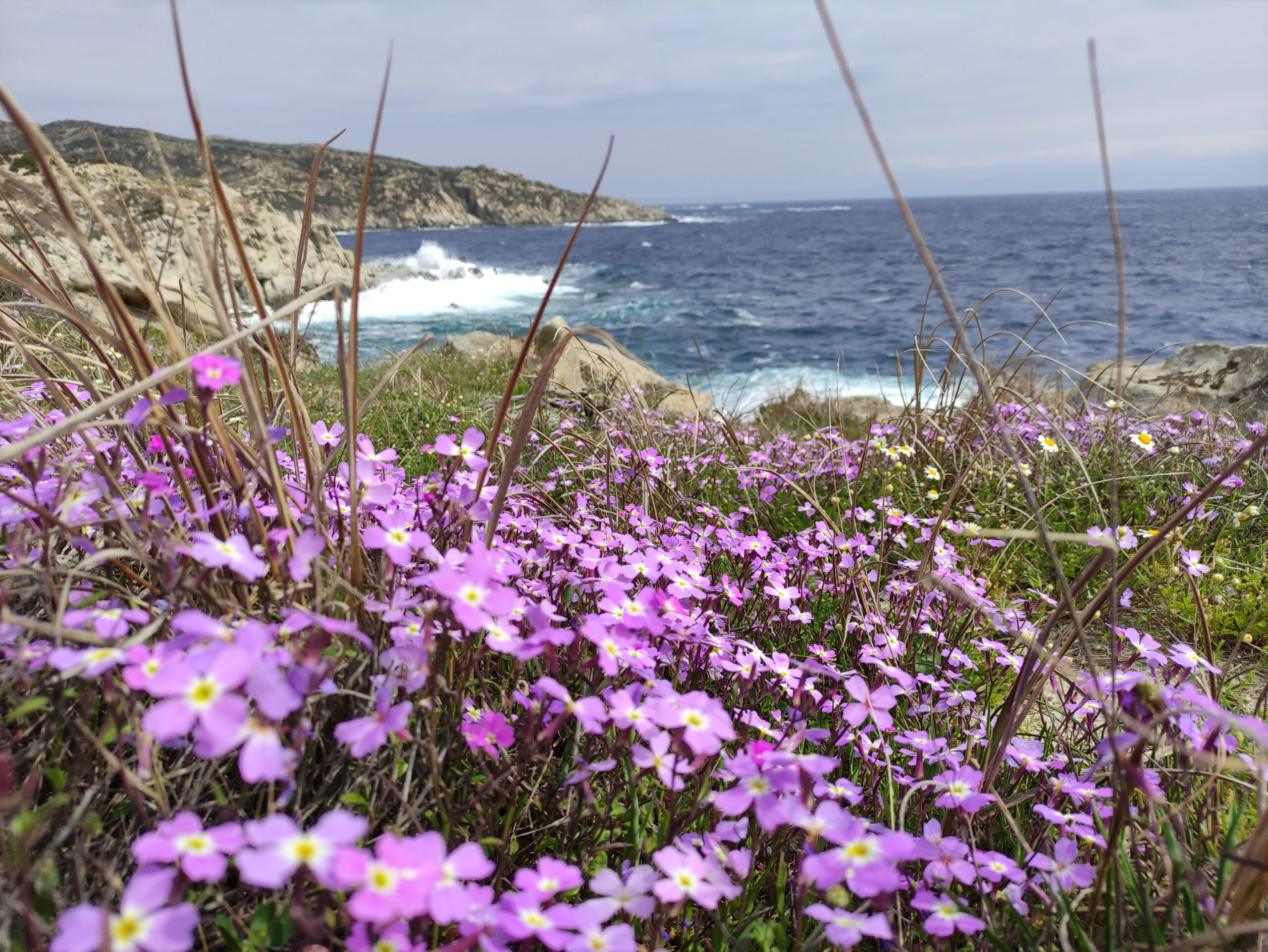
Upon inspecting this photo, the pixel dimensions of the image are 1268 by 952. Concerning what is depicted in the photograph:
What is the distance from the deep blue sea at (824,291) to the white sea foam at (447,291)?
0.59ft

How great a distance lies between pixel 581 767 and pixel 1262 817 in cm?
94

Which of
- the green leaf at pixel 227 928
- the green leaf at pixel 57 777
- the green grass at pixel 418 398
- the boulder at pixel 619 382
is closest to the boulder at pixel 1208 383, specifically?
the boulder at pixel 619 382

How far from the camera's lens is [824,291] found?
3478 centimetres

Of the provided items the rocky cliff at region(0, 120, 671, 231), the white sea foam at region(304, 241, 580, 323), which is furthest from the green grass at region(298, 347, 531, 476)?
the white sea foam at region(304, 241, 580, 323)

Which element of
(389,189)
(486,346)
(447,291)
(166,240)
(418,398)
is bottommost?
(486,346)

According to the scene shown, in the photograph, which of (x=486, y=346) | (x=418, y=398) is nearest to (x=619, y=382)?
(x=418, y=398)

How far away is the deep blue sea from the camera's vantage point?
680 inches

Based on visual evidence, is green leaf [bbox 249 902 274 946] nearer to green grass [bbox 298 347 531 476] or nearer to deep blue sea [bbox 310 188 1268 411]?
green grass [bbox 298 347 531 476]

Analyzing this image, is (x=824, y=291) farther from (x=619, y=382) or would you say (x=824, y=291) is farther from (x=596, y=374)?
(x=619, y=382)

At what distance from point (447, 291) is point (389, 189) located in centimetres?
5806

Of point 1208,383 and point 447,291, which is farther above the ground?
point 447,291

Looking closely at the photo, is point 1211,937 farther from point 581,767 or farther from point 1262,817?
point 581,767

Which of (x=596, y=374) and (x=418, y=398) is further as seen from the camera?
(x=596, y=374)

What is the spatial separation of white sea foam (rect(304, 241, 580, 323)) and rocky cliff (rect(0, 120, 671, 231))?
423 cm
